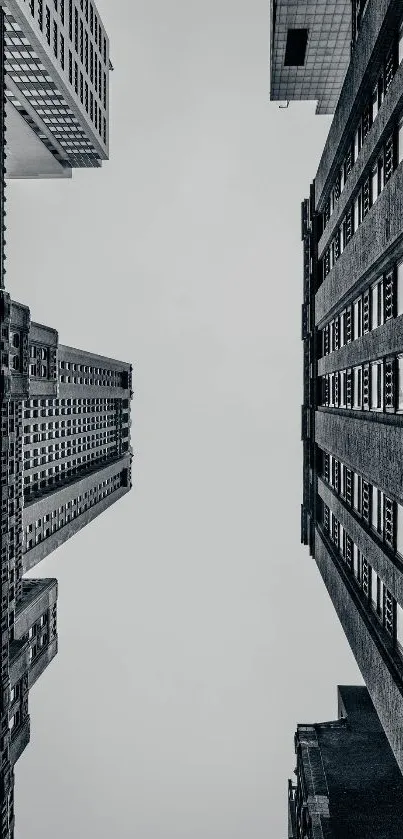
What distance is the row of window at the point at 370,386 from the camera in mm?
30578

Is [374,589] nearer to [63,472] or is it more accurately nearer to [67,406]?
[63,472]

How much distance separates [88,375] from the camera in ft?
379

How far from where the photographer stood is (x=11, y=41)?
7769 centimetres

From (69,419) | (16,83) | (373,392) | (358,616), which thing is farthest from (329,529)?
(16,83)

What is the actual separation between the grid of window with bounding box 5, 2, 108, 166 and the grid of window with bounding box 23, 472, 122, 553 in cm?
6137

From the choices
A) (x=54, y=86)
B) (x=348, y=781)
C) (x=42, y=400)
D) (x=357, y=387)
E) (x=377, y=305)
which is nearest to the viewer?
(x=377, y=305)

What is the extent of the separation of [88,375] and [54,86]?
48183 mm

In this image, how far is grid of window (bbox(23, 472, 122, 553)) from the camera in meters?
80.1

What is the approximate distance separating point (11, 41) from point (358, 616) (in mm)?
80096

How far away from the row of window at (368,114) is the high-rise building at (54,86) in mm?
47115

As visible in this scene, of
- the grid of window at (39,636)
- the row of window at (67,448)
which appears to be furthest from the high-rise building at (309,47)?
the grid of window at (39,636)

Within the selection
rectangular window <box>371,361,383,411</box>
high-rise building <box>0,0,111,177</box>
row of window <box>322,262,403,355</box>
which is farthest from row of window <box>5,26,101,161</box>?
rectangular window <box>371,361,383,411</box>

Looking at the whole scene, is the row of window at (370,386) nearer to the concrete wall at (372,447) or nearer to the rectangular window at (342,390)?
the rectangular window at (342,390)

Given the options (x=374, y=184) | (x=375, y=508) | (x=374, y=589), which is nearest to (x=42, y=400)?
(x=375, y=508)
